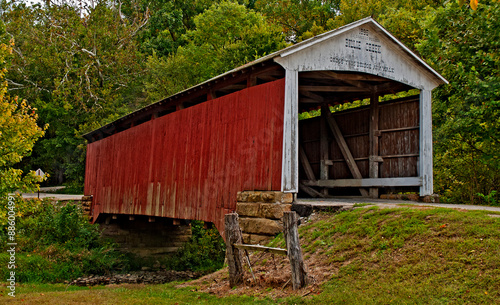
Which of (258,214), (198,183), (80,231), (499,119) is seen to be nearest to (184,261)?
(80,231)

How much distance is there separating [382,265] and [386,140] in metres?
5.89

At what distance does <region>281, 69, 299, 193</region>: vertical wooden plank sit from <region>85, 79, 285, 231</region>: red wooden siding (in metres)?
0.15

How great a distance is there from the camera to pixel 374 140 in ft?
37.4

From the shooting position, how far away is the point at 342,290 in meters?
5.76

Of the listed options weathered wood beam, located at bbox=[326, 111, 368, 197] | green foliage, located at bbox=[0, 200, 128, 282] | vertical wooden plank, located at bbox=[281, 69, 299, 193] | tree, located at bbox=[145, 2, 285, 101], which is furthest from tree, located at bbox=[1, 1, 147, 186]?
vertical wooden plank, located at bbox=[281, 69, 299, 193]

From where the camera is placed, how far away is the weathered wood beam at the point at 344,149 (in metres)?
11.6

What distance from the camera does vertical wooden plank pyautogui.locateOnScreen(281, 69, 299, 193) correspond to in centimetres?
862

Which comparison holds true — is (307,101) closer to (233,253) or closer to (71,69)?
(233,253)

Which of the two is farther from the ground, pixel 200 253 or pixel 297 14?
pixel 297 14

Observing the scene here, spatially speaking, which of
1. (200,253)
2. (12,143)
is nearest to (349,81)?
(12,143)

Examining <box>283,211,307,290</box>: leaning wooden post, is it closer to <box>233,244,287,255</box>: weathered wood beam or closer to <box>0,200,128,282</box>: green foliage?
<box>233,244,287,255</box>: weathered wood beam

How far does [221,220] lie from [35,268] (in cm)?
823

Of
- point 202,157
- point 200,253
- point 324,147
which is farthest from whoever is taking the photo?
point 200,253

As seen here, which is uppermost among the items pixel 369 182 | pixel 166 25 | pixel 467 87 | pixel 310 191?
pixel 166 25
